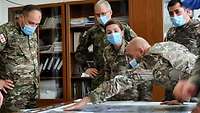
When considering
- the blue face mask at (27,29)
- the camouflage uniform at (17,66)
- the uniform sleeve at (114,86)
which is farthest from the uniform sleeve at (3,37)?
the uniform sleeve at (114,86)

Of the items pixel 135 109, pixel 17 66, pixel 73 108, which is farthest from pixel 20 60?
pixel 135 109

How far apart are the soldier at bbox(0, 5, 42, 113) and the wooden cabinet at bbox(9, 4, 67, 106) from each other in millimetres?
1225

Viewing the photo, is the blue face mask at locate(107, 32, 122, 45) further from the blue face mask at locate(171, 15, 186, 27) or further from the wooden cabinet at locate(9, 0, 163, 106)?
the wooden cabinet at locate(9, 0, 163, 106)

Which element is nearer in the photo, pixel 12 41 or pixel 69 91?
pixel 12 41

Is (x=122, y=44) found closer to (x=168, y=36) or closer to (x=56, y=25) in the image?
(x=168, y=36)

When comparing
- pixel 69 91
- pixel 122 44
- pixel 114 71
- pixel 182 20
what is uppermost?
pixel 182 20

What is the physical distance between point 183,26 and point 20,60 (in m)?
1.43

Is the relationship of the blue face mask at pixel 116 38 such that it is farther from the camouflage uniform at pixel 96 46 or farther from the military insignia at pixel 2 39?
the military insignia at pixel 2 39

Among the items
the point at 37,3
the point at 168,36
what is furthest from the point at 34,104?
the point at 37,3

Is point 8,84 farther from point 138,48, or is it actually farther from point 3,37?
point 138,48

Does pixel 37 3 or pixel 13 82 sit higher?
pixel 37 3

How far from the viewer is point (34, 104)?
3322mm

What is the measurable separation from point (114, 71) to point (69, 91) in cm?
144

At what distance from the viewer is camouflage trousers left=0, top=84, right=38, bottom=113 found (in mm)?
3152
